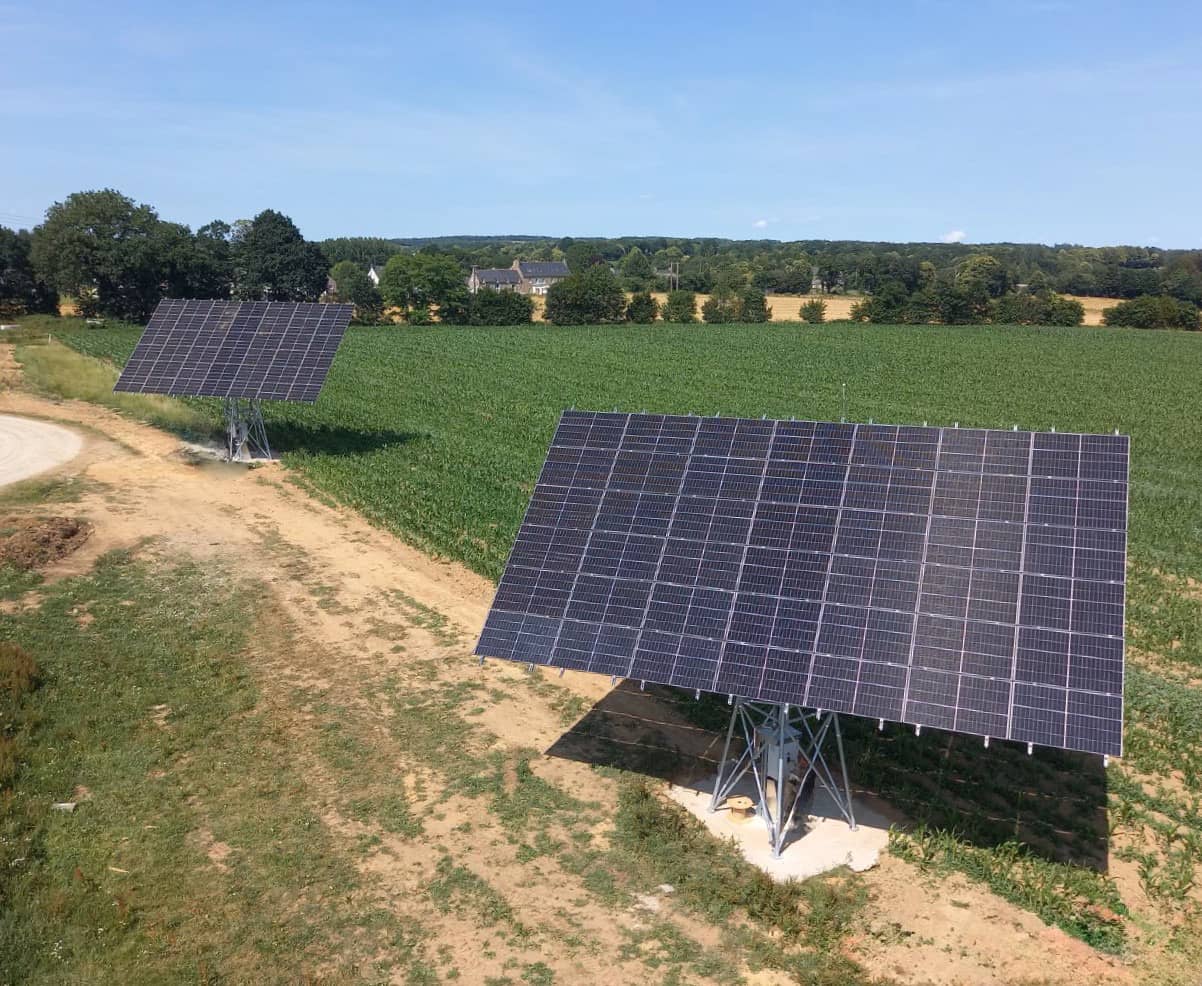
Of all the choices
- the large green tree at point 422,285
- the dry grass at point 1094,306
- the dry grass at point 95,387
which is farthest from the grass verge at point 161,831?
the dry grass at point 1094,306

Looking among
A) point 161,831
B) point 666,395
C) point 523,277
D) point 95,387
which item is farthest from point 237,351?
point 523,277

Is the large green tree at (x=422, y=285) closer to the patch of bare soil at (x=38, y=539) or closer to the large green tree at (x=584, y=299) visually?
the large green tree at (x=584, y=299)

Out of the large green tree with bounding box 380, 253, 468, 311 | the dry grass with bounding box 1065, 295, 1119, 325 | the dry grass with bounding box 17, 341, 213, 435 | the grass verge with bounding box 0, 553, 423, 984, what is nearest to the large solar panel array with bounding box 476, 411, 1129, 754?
the grass verge with bounding box 0, 553, 423, 984

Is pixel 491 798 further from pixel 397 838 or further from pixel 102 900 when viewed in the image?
pixel 102 900

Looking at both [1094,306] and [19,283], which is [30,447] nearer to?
[19,283]

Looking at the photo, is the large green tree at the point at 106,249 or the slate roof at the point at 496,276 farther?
the slate roof at the point at 496,276

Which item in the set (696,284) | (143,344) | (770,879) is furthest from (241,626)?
(696,284)
